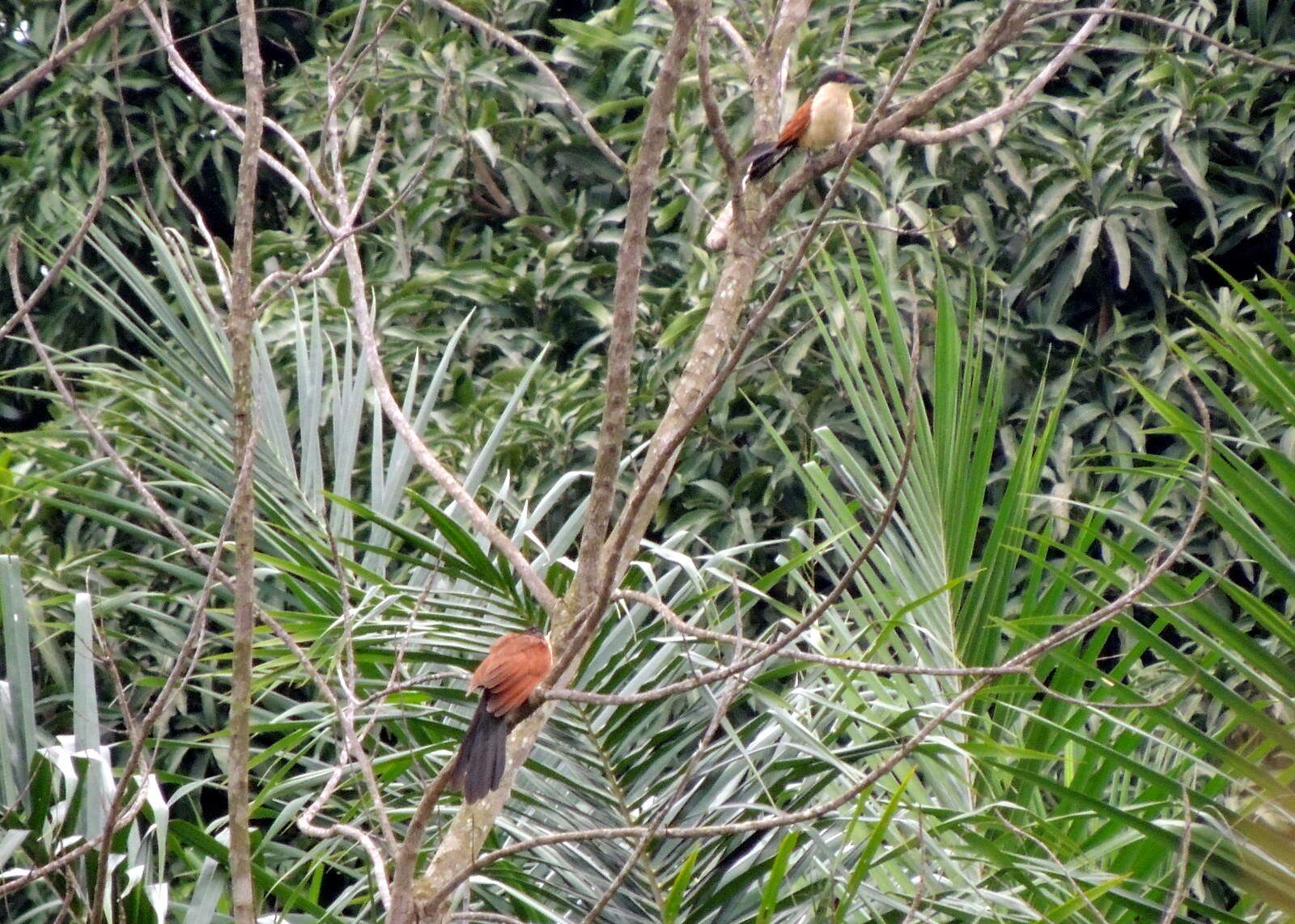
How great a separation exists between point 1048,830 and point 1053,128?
310 cm

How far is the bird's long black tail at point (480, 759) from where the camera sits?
2.15 m

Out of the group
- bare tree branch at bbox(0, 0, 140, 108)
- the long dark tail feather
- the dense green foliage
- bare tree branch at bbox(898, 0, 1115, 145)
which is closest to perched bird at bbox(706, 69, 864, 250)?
the dense green foliage

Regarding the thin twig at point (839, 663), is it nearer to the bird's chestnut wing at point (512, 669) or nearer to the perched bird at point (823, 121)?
the bird's chestnut wing at point (512, 669)

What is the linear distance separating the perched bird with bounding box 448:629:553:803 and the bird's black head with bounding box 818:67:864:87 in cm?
215

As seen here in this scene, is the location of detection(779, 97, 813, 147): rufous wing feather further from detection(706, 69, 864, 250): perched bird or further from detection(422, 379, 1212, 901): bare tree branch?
detection(422, 379, 1212, 901): bare tree branch

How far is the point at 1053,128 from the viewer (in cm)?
453

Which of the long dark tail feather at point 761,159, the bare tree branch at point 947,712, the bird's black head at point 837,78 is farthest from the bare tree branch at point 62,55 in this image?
the bird's black head at point 837,78

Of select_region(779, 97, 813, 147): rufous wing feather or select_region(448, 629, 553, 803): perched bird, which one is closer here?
select_region(448, 629, 553, 803): perched bird

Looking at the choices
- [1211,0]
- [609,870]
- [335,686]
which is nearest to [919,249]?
[1211,0]

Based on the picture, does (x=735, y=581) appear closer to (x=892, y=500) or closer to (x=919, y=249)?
(x=892, y=500)

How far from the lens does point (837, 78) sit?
4090mm

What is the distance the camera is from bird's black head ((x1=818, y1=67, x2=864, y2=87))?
A: 4.07 m

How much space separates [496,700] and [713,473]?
2029mm

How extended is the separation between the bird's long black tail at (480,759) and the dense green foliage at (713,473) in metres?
0.11
